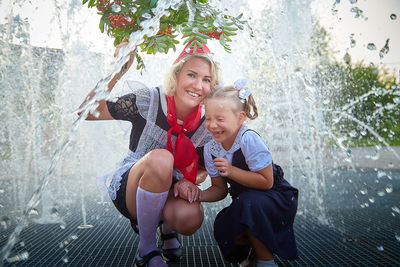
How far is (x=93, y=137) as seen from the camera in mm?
8336

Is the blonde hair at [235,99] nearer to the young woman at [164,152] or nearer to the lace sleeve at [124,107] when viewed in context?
the young woman at [164,152]

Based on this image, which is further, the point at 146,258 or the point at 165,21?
the point at 165,21

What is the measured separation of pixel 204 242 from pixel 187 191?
0.66m

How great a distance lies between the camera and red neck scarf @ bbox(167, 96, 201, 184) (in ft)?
6.76

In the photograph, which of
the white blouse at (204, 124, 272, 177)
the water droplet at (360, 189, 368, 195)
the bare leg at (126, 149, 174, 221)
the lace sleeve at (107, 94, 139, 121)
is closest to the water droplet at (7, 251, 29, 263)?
the bare leg at (126, 149, 174, 221)

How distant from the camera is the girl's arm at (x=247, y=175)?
1.76 m

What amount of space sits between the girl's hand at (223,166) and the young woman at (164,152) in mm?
259

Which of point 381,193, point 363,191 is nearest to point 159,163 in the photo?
point 381,193

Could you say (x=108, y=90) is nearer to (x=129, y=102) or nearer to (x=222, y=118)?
(x=129, y=102)

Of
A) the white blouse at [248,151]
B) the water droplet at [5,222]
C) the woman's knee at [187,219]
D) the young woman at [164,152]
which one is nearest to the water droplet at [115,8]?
the young woman at [164,152]

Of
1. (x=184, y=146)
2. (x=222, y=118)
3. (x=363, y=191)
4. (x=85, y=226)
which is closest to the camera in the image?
(x=222, y=118)

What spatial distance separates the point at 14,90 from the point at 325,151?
373 inches

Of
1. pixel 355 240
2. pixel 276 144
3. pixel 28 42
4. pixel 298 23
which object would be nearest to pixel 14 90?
pixel 28 42

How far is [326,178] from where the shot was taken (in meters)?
5.73
